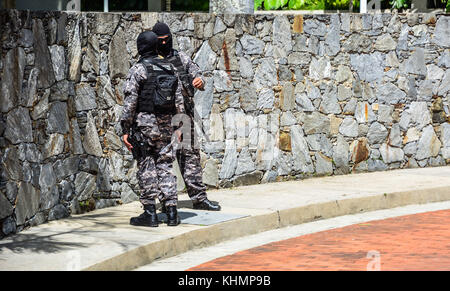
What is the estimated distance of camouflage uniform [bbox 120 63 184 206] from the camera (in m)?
10.2

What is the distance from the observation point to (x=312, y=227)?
11.4 m

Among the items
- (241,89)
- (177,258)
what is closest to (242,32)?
(241,89)

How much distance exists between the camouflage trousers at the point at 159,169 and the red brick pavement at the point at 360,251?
1.01 m

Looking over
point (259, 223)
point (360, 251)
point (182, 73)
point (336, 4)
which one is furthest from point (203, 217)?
point (336, 4)

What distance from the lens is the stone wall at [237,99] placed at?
10.3 m

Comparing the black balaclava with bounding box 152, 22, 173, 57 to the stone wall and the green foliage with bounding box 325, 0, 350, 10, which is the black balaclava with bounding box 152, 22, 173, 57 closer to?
the stone wall

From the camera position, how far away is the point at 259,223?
11047mm

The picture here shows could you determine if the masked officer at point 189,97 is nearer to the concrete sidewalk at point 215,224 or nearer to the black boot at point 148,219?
the concrete sidewalk at point 215,224

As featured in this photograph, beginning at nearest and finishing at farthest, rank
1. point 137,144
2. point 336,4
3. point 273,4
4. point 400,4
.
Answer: point 137,144
point 400,4
point 273,4
point 336,4

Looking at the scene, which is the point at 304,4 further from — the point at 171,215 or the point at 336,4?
the point at 171,215

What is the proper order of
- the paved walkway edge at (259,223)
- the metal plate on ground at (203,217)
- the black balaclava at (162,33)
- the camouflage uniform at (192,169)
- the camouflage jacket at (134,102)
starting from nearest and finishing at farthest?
the paved walkway edge at (259,223)
the camouflage jacket at (134,102)
the metal plate on ground at (203,217)
the black balaclava at (162,33)
the camouflage uniform at (192,169)

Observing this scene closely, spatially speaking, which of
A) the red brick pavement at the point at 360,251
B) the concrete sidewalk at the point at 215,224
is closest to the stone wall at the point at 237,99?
the concrete sidewalk at the point at 215,224

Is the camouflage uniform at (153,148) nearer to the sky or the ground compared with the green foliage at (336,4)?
nearer to the ground

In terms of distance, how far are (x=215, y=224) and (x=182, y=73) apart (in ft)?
5.55
